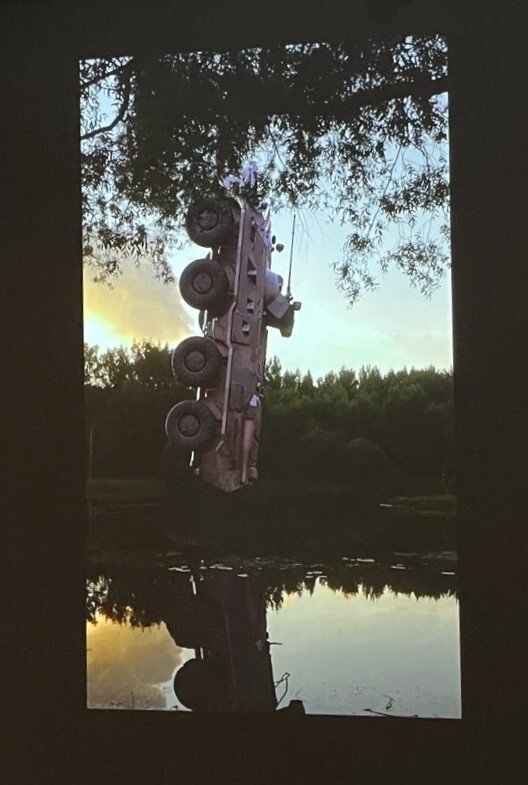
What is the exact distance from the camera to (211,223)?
10.4 feet

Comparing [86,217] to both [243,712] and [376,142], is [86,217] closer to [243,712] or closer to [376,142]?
[376,142]

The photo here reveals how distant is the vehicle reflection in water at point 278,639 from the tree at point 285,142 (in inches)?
39.5

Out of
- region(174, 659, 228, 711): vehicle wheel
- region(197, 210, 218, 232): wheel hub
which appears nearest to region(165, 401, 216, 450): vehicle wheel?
region(197, 210, 218, 232): wheel hub

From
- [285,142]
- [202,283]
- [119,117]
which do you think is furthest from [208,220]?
[119,117]

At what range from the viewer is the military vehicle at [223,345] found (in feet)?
10.3

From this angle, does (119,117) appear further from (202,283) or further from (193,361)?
(193,361)

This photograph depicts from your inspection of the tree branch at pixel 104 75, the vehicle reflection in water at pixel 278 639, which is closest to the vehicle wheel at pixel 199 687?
the vehicle reflection in water at pixel 278 639

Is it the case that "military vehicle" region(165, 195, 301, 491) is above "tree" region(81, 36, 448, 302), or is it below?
below

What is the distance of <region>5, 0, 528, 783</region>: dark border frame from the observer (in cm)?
295

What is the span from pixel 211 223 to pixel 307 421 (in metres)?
0.76

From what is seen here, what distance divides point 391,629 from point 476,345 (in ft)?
3.17

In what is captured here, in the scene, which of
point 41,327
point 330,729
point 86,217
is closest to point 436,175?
point 86,217

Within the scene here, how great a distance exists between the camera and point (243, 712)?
3062 mm

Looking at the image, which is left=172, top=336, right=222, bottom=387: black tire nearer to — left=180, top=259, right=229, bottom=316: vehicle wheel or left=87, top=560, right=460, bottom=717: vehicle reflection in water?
left=180, top=259, right=229, bottom=316: vehicle wheel
